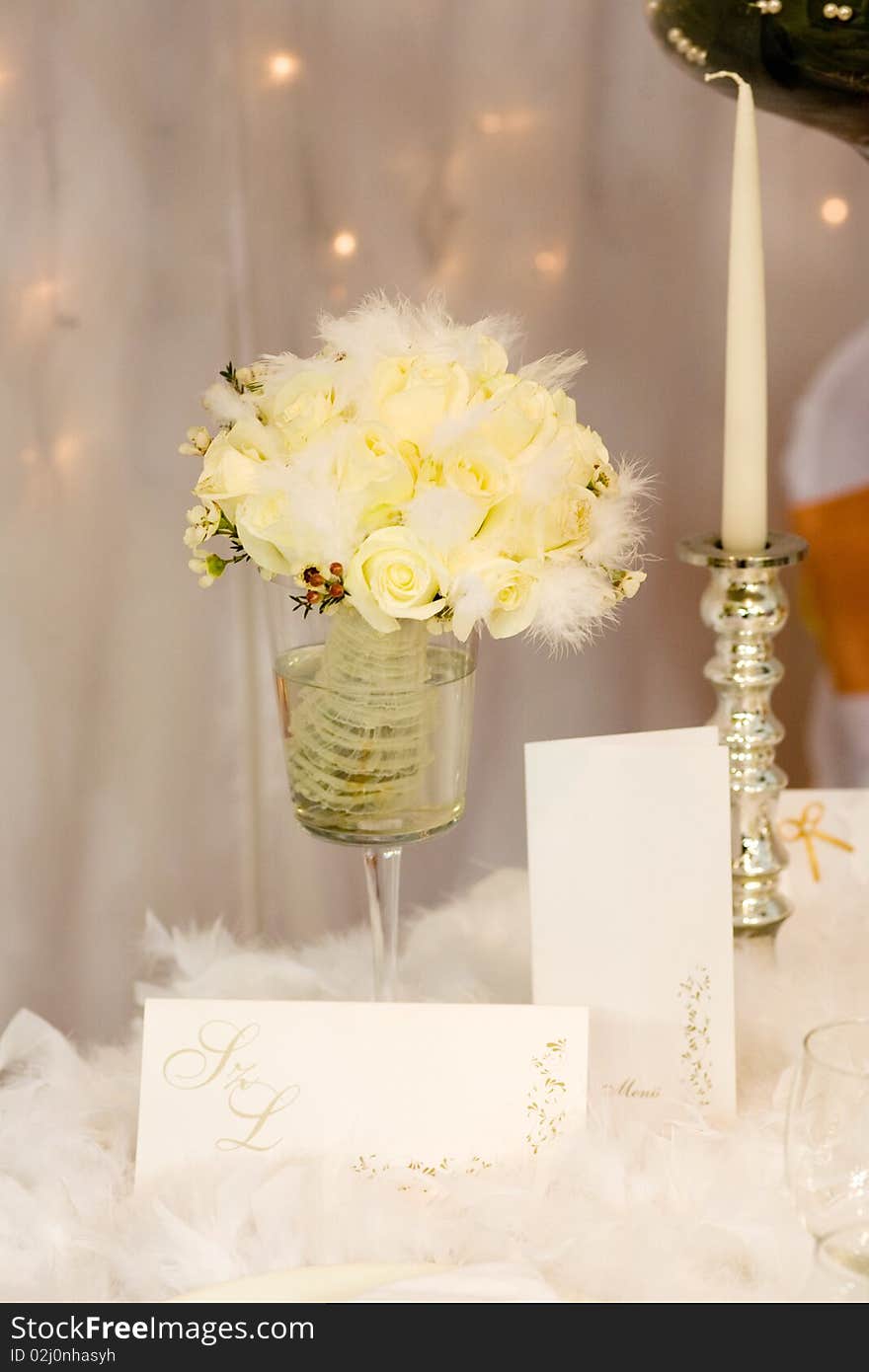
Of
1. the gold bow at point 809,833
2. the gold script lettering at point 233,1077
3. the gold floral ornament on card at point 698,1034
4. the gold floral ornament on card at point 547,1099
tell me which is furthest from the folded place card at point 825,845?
the gold script lettering at point 233,1077

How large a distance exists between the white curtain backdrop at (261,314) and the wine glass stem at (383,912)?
479mm

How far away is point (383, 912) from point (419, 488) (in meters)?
0.30

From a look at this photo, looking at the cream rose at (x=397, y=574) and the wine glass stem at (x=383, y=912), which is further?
the wine glass stem at (x=383, y=912)

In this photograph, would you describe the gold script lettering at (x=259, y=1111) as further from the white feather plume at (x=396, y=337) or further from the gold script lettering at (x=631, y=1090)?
the white feather plume at (x=396, y=337)

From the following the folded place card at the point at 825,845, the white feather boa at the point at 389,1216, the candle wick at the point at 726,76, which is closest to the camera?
the white feather boa at the point at 389,1216

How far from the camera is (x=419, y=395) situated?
78 cm

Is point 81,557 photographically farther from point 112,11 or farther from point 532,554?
point 532,554

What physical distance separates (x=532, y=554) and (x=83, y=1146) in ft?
1.45

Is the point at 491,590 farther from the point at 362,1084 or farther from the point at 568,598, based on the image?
the point at 362,1084

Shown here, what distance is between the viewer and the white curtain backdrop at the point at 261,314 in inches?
50.5

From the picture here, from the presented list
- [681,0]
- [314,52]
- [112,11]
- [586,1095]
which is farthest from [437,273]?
[586,1095]

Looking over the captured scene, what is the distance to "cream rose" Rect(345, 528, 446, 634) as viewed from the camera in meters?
0.76

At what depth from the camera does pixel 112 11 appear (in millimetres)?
1312
